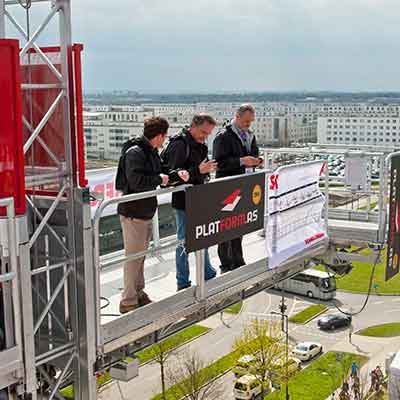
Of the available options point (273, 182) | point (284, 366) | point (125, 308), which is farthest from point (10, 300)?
point (284, 366)

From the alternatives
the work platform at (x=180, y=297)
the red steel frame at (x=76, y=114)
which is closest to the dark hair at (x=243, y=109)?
the work platform at (x=180, y=297)

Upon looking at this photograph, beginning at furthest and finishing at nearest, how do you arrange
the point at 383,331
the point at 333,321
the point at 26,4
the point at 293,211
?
1. the point at 333,321
2. the point at 383,331
3. the point at 293,211
4. the point at 26,4

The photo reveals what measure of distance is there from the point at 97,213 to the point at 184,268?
1732mm

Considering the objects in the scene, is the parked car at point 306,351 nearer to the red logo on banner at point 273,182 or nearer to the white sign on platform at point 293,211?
the white sign on platform at point 293,211

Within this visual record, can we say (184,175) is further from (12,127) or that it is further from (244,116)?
(12,127)

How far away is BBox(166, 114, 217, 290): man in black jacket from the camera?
247 inches

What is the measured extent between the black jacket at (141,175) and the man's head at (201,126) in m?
0.72

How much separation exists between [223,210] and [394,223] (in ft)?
12.5

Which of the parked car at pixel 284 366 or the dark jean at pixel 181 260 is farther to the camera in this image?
the parked car at pixel 284 366

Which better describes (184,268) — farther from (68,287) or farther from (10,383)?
(10,383)

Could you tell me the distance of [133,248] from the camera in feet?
18.6

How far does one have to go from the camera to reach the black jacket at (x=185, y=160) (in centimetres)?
628

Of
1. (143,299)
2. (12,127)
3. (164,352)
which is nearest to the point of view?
(12,127)

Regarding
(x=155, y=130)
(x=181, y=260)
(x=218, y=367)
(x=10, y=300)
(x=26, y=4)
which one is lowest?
(x=218, y=367)
